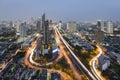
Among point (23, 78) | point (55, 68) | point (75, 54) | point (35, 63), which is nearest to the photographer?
point (23, 78)

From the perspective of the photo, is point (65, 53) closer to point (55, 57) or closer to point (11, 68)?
point (55, 57)

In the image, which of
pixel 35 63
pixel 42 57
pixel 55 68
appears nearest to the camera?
pixel 55 68

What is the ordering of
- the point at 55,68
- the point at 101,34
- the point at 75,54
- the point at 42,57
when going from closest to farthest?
the point at 55,68, the point at 42,57, the point at 75,54, the point at 101,34

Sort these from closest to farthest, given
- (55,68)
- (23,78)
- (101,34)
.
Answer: (23,78)
(55,68)
(101,34)

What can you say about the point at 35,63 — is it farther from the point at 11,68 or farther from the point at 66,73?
the point at 66,73

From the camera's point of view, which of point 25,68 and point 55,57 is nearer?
point 25,68

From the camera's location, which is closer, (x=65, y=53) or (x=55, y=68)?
(x=55, y=68)

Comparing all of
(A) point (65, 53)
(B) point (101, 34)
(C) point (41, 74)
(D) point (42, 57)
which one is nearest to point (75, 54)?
(A) point (65, 53)

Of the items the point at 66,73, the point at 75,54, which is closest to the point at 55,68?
the point at 66,73

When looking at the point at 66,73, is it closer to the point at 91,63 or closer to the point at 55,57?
the point at 91,63
